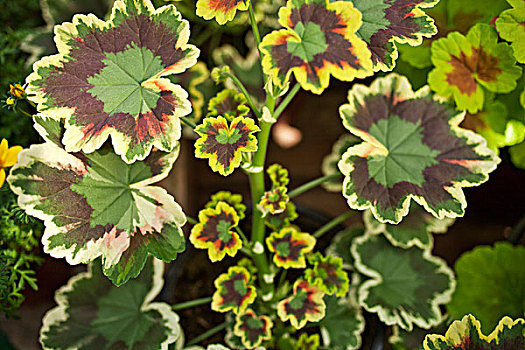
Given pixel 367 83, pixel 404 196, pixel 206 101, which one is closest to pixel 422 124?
pixel 404 196

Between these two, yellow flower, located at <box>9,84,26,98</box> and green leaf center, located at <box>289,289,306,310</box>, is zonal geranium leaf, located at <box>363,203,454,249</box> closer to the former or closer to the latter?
green leaf center, located at <box>289,289,306,310</box>

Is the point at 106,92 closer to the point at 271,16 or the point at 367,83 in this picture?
the point at 271,16

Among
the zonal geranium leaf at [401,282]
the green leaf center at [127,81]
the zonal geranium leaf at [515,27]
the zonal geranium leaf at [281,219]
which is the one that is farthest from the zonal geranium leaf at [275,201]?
the zonal geranium leaf at [515,27]

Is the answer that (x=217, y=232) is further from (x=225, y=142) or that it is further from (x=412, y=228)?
(x=412, y=228)

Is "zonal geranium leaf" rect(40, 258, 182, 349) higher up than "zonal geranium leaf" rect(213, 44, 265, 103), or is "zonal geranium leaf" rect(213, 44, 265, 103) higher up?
"zonal geranium leaf" rect(213, 44, 265, 103)

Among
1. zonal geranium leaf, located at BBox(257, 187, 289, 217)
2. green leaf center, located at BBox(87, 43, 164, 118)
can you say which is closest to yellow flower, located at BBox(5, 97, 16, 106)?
green leaf center, located at BBox(87, 43, 164, 118)

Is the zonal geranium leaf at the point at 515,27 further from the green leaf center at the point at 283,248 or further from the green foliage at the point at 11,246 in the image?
the green foliage at the point at 11,246
